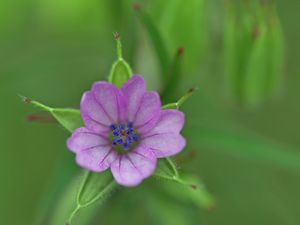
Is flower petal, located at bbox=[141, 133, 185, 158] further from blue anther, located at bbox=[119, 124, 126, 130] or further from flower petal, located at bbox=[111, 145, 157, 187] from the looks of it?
blue anther, located at bbox=[119, 124, 126, 130]

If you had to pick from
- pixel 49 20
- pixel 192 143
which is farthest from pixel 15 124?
pixel 192 143

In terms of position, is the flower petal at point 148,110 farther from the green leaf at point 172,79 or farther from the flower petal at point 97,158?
the green leaf at point 172,79

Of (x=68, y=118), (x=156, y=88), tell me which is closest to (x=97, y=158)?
(x=68, y=118)

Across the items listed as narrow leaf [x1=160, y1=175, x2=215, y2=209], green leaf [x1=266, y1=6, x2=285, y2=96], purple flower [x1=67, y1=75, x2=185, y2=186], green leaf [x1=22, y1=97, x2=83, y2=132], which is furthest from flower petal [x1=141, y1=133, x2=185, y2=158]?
green leaf [x1=266, y1=6, x2=285, y2=96]

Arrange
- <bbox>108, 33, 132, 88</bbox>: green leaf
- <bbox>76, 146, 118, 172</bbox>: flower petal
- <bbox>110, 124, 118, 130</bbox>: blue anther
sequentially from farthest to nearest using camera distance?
1. <bbox>110, 124, 118, 130</bbox>: blue anther
2. <bbox>108, 33, 132, 88</bbox>: green leaf
3. <bbox>76, 146, 118, 172</bbox>: flower petal

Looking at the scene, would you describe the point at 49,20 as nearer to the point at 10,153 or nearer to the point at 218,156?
the point at 10,153
